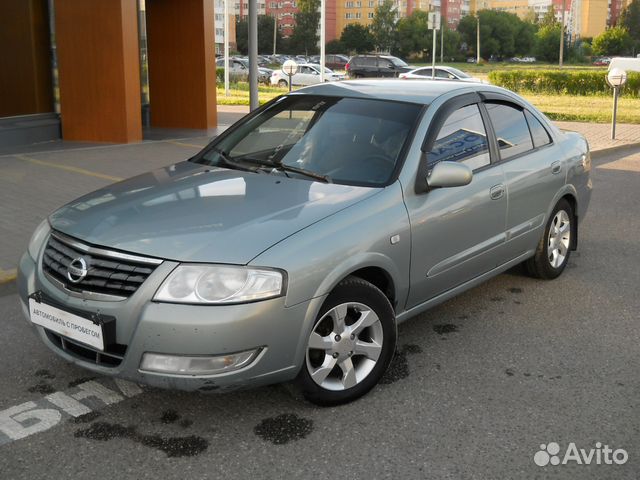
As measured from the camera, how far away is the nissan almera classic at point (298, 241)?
11.0ft

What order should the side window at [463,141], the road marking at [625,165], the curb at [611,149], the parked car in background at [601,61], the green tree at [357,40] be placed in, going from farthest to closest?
1. the green tree at [357,40]
2. the parked car in background at [601,61]
3. the curb at [611,149]
4. the road marking at [625,165]
5. the side window at [463,141]

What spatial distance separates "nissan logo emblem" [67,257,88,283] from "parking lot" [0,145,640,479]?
27.0 inches

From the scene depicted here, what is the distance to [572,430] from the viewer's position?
3592 mm

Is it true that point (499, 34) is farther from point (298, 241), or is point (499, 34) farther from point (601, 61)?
point (298, 241)

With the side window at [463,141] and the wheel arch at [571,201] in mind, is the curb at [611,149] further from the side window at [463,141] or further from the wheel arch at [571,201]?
the side window at [463,141]

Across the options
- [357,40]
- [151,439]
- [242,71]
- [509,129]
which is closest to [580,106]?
[509,129]

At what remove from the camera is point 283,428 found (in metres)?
3.59

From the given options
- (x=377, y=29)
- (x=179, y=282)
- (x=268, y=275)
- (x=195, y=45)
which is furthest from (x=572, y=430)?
(x=377, y=29)

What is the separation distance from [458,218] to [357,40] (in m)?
109

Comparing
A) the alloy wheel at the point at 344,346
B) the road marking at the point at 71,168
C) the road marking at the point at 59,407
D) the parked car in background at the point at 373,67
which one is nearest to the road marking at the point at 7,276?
the road marking at the point at 59,407

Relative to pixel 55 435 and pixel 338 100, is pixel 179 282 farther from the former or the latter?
pixel 338 100

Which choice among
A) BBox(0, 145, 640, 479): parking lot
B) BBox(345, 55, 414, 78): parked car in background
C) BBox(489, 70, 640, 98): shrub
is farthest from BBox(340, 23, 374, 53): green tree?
BBox(0, 145, 640, 479): parking lot

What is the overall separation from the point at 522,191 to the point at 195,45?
11566mm

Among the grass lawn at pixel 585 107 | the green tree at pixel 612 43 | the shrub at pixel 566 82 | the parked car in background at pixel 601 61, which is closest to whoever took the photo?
the grass lawn at pixel 585 107
